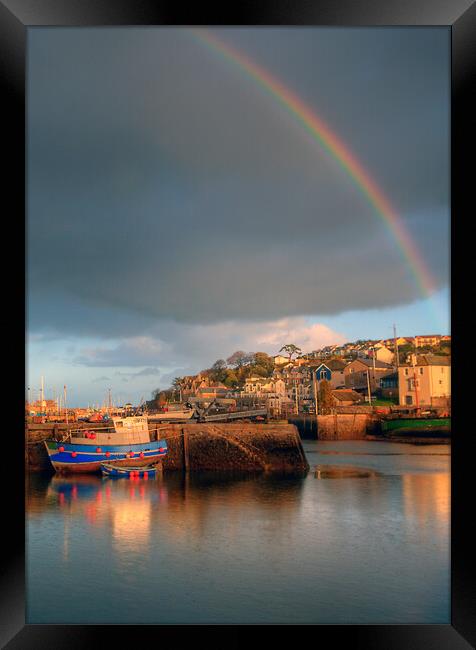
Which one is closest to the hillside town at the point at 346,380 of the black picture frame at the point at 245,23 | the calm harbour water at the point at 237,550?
the calm harbour water at the point at 237,550

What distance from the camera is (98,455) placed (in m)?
16.9

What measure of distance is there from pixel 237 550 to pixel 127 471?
7013 millimetres

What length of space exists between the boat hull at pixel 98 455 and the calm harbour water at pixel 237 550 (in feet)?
1.53

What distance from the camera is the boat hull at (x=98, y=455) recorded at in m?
16.8

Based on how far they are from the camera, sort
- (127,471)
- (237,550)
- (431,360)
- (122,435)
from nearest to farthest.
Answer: (237,550) < (127,471) < (122,435) < (431,360)

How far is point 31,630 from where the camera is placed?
341 cm

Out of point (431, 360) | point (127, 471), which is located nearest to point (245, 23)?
point (127, 471)

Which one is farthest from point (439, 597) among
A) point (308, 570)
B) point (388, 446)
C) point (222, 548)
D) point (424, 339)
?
point (424, 339)

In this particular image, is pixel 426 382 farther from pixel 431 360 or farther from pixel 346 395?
pixel 346 395

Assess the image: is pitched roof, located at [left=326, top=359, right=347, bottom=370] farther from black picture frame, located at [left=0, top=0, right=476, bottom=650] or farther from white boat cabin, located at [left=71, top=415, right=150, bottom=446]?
black picture frame, located at [left=0, top=0, right=476, bottom=650]

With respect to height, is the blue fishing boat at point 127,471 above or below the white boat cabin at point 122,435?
below

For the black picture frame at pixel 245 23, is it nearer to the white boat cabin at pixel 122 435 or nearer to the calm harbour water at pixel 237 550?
the calm harbour water at pixel 237 550

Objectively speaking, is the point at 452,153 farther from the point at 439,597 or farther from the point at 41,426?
the point at 41,426

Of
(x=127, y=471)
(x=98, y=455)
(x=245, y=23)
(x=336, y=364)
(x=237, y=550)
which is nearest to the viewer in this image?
(x=245, y=23)
